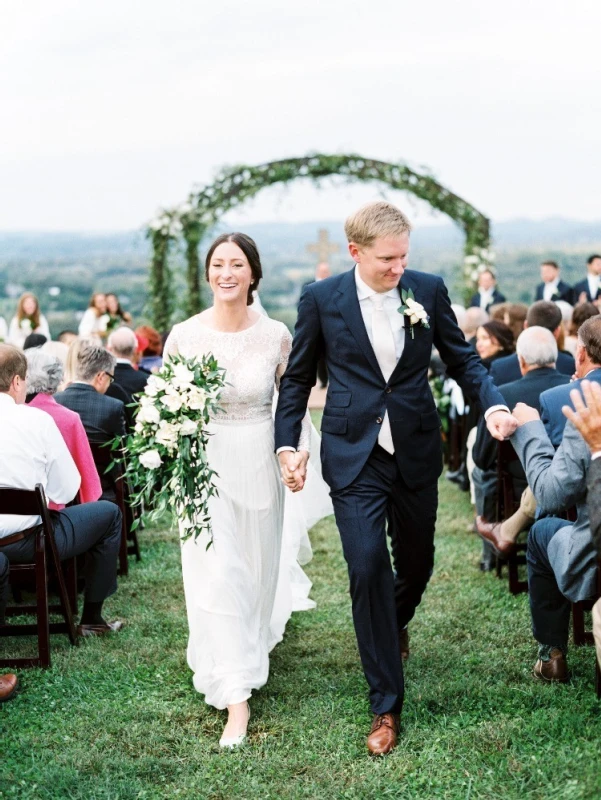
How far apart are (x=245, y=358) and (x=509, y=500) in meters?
2.44

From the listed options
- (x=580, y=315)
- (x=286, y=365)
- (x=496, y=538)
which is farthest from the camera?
(x=580, y=315)

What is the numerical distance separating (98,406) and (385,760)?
328 cm

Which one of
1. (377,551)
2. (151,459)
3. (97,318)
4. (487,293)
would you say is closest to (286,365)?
(151,459)

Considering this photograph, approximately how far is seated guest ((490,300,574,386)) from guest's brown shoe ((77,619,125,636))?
3.00 meters

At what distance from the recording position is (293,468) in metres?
4.11

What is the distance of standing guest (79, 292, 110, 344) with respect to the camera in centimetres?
1408

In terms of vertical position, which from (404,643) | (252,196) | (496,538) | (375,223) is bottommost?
(404,643)

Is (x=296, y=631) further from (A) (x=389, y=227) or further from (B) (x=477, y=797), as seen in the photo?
(A) (x=389, y=227)

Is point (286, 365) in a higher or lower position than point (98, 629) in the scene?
higher

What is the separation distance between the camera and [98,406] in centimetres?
624

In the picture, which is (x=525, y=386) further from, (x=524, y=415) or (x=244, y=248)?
(x=244, y=248)

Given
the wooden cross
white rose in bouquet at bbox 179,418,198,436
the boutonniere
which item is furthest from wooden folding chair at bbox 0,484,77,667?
the wooden cross

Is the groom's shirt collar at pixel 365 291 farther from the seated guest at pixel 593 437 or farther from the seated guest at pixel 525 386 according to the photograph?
the seated guest at pixel 525 386

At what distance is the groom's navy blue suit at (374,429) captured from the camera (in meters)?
3.94
